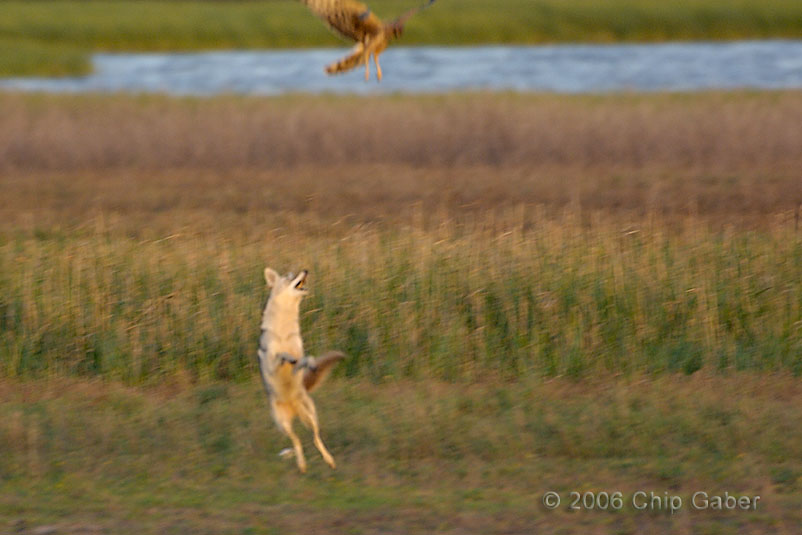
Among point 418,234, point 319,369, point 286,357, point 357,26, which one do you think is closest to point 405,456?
point 319,369

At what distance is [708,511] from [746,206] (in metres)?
11.1

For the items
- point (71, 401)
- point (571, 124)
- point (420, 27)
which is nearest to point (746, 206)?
point (571, 124)

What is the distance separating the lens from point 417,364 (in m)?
8.97

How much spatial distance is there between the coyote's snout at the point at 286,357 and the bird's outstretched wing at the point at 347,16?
4.78 ft

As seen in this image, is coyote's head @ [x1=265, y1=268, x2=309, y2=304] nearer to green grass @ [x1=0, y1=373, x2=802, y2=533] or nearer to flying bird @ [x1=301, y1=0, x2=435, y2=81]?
green grass @ [x1=0, y1=373, x2=802, y2=533]

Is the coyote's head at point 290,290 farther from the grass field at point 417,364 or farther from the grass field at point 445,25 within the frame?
the grass field at point 445,25

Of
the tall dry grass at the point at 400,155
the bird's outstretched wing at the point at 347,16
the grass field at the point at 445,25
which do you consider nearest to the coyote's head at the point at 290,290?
the bird's outstretched wing at the point at 347,16

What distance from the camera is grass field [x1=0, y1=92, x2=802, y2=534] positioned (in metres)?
6.05

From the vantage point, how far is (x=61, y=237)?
14.1 m

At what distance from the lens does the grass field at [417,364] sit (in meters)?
6.05

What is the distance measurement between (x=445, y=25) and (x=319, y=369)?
38.0 m

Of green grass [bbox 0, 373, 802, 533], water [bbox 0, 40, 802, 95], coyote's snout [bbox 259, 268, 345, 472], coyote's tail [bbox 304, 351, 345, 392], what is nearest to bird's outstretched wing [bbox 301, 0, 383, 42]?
coyote's snout [bbox 259, 268, 345, 472]

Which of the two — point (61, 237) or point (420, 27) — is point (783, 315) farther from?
point (420, 27)

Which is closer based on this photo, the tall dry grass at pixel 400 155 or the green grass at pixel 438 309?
the green grass at pixel 438 309
